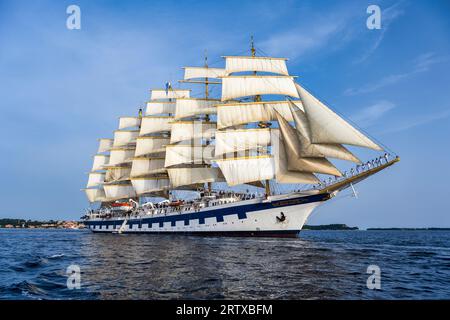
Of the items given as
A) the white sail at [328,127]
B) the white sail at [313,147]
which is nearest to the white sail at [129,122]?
the white sail at [313,147]

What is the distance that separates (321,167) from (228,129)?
1786 cm

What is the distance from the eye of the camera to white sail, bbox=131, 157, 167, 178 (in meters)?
61.0

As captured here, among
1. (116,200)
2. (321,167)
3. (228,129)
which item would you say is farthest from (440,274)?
(116,200)

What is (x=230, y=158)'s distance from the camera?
144 ft

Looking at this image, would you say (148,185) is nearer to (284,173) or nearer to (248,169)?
(248,169)

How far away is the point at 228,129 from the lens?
48.2 m

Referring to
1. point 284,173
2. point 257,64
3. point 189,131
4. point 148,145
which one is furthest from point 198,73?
point 284,173

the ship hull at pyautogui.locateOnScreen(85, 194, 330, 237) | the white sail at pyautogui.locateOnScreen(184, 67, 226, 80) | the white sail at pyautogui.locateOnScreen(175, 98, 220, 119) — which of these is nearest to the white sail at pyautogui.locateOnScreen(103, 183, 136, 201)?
the white sail at pyautogui.locateOnScreen(175, 98, 220, 119)

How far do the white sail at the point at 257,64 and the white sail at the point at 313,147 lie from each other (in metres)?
15.8

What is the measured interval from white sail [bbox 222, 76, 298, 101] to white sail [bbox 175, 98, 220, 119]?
Result: 8.66 metres

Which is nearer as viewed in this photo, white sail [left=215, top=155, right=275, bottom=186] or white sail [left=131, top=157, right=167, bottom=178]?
white sail [left=215, top=155, right=275, bottom=186]

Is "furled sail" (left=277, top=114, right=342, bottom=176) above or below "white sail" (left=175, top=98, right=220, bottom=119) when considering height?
below

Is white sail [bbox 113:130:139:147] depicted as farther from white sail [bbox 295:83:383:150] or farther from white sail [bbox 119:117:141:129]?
white sail [bbox 295:83:383:150]

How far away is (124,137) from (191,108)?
69.3ft
